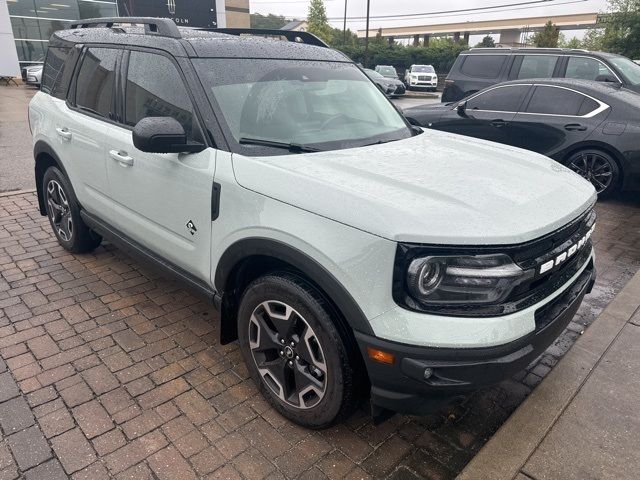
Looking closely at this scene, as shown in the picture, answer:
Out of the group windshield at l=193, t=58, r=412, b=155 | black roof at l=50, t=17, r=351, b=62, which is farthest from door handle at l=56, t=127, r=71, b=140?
windshield at l=193, t=58, r=412, b=155

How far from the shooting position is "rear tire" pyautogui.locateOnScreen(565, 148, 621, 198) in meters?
6.22

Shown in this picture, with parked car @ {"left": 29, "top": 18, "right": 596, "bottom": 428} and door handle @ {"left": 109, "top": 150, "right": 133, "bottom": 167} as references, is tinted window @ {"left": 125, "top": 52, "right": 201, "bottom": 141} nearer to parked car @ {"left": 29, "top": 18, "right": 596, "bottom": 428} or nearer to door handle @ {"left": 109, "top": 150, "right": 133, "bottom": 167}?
parked car @ {"left": 29, "top": 18, "right": 596, "bottom": 428}

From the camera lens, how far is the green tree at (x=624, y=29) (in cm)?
2202

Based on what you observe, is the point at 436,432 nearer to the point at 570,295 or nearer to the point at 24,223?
the point at 570,295

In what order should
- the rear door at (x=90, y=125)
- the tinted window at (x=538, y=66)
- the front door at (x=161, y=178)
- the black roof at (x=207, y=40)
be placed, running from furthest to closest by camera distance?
the tinted window at (x=538, y=66), the rear door at (x=90, y=125), the black roof at (x=207, y=40), the front door at (x=161, y=178)

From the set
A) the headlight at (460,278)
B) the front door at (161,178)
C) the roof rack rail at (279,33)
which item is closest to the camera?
the headlight at (460,278)

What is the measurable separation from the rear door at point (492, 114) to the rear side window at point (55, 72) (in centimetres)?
535

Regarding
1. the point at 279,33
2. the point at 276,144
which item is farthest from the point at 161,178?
the point at 279,33

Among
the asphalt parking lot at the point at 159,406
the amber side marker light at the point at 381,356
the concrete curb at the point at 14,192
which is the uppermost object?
the amber side marker light at the point at 381,356

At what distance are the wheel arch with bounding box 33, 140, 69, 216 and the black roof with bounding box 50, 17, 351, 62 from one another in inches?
36.9

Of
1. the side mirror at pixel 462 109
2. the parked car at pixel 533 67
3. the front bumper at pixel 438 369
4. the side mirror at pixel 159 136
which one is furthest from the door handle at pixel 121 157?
the parked car at pixel 533 67

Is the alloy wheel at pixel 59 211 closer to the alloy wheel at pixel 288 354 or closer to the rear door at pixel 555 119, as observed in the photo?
the alloy wheel at pixel 288 354

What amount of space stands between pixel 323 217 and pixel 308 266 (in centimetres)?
23

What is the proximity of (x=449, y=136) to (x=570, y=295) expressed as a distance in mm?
1521
